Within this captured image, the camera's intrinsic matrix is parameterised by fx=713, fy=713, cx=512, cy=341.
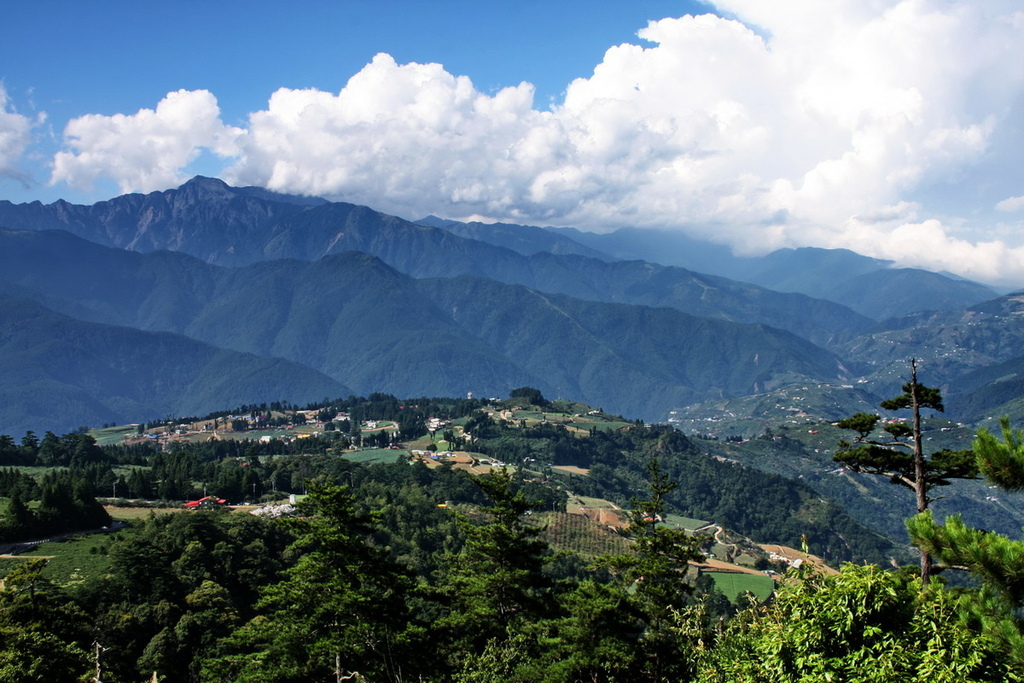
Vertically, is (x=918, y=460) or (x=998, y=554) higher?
(x=918, y=460)

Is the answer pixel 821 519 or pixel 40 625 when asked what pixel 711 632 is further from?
pixel 821 519

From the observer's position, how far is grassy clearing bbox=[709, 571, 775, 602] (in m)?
100

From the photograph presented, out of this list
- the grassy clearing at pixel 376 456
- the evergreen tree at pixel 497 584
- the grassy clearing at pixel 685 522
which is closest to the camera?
the evergreen tree at pixel 497 584

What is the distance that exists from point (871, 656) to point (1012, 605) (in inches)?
107

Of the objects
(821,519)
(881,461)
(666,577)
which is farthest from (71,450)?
(821,519)

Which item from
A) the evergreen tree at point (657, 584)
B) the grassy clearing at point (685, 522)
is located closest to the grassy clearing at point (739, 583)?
the grassy clearing at point (685, 522)

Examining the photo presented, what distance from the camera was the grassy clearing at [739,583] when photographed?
10044cm

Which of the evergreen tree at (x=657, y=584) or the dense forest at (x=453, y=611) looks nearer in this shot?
the dense forest at (x=453, y=611)

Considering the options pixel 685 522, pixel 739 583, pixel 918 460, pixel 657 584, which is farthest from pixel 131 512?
pixel 685 522

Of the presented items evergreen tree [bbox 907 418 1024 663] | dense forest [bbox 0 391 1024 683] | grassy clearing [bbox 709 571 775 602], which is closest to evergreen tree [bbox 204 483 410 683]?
dense forest [bbox 0 391 1024 683]

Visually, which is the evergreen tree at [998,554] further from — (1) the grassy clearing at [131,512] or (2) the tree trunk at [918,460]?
(1) the grassy clearing at [131,512]

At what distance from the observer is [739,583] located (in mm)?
106188

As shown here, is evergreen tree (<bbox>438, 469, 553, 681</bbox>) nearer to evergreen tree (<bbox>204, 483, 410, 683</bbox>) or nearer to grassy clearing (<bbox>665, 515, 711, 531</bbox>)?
evergreen tree (<bbox>204, 483, 410, 683</bbox>)

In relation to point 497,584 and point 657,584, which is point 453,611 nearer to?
point 497,584
